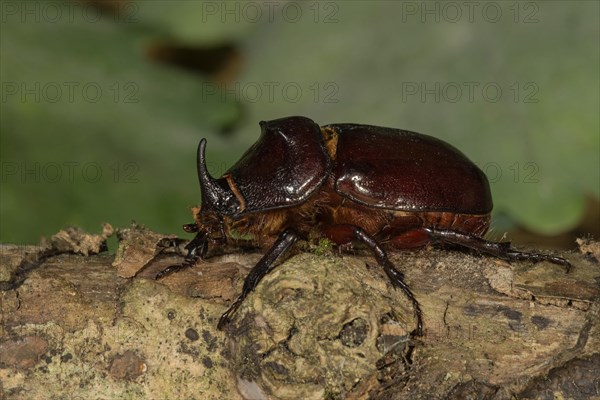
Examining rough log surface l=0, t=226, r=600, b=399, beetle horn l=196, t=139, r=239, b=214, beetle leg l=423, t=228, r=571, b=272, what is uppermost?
beetle horn l=196, t=139, r=239, b=214

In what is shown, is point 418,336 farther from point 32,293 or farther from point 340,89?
point 340,89

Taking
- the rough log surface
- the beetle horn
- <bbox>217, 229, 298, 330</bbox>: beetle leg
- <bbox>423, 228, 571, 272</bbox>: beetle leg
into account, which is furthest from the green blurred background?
<bbox>217, 229, 298, 330</bbox>: beetle leg

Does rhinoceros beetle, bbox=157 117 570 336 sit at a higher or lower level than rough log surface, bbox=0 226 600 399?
higher

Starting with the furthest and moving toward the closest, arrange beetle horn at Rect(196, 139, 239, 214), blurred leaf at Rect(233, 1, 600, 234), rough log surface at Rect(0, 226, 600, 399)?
blurred leaf at Rect(233, 1, 600, 234)
beetle horn at Rect(196, 139, 239, 214)
rough log surface at Rect(0, 226, 600, 399)

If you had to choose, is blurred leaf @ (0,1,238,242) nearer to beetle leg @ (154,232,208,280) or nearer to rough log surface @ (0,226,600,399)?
beetle leg @ (154,232,208,280)

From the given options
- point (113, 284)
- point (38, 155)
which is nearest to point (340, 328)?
point (113, 284)

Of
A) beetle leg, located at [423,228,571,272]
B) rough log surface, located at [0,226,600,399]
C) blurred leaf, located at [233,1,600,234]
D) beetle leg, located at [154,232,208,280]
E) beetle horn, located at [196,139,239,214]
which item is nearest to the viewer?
rough log surface, located at [0,226,600,399]
